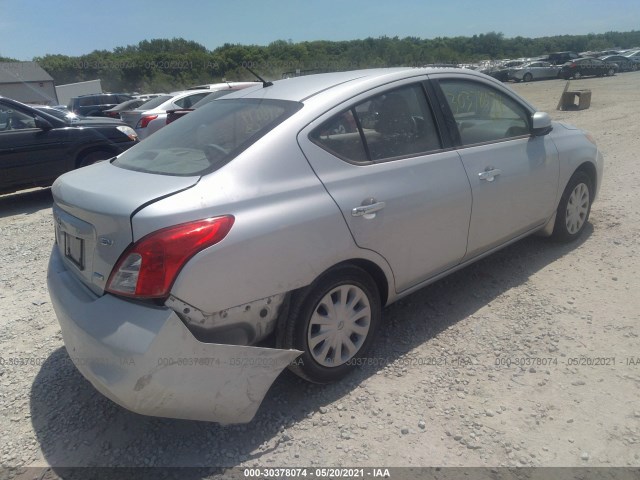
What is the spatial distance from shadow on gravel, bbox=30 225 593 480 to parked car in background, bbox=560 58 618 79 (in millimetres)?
37503

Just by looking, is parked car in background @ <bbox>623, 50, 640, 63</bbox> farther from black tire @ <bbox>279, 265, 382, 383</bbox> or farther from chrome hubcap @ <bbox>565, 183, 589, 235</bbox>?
black tire @ <bbox>279, 265, 382, 383</bbox>

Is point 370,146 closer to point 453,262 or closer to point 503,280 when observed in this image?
point 453,262

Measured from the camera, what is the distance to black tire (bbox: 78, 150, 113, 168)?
7.62m

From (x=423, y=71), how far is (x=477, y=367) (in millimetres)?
1991

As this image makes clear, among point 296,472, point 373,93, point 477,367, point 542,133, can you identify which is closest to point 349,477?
point 296,472

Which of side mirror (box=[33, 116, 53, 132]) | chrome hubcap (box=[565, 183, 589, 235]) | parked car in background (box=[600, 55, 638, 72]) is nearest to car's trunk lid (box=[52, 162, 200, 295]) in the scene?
chrome hubcap (box=[565, 183, 589, 235])

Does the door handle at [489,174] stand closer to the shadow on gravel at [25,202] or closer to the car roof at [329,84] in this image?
the car roof at [329,84]

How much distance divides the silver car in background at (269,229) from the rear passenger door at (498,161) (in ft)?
0.06

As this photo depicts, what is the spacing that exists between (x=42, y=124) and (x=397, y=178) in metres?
6.45

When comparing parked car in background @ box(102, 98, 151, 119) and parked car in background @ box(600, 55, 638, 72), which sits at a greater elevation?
parked car in background @ box(600, 55, 638, 72)

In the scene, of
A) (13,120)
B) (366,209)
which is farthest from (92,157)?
(366,209)

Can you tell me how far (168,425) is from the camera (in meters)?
2.63

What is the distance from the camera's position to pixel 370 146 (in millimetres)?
2891

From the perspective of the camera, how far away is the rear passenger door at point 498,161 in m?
3.40
